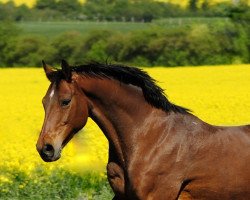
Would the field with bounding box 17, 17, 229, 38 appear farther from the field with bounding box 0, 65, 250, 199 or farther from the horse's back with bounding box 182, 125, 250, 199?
the horse's back with bounding box 182, 125, 250, 199

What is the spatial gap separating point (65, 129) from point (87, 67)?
0.51 meters

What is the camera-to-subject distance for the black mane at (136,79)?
577cm

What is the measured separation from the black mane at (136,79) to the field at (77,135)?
2987 mm

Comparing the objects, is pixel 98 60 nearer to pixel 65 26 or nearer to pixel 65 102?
pixel 65 102

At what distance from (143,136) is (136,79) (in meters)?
0.40

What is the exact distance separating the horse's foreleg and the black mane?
1.66 ft

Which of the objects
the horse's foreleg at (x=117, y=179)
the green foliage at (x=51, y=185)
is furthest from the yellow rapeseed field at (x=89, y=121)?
the horse's foreleg at (x=117, y=179)

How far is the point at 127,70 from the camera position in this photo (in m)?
5.82

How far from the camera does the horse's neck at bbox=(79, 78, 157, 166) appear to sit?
5676 millimetres

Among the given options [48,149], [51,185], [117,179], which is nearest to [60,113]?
[48,149]

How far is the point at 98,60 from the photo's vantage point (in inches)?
263

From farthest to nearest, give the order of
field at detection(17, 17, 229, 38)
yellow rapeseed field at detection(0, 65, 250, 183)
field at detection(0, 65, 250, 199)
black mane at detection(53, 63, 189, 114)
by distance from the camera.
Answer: field at detection(17, 17, 229, 38) → yellow rapeseed field at detection(0, 65, 250, 183) → field at detection(0, 65, 250, 199) → black mane at detection(53, 63, 189, 114)

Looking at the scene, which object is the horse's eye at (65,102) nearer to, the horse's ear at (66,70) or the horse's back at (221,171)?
the horse's ear at (66,70)

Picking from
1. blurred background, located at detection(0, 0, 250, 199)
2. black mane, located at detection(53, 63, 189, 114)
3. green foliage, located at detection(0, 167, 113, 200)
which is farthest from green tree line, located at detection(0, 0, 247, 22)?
black mane, located at detection(53, 63, 189, 114)
